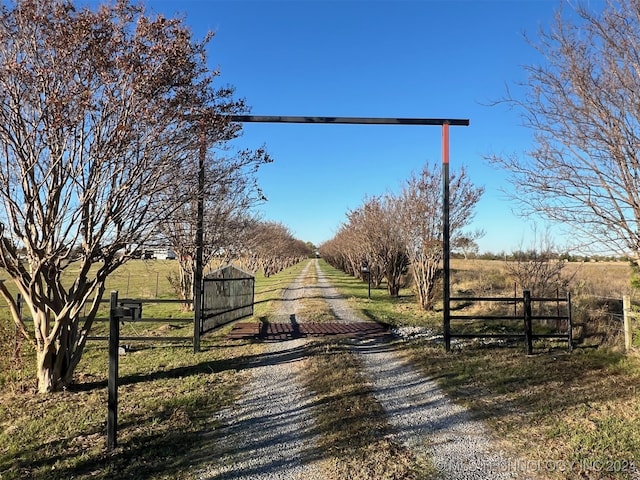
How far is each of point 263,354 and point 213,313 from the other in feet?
5.36

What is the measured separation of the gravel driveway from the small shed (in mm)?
2290

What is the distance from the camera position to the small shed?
9.23 m

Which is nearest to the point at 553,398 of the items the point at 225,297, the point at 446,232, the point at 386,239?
the point at 446,232

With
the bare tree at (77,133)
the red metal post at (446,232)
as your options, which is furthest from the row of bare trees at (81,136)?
the red metal post at (446,232)

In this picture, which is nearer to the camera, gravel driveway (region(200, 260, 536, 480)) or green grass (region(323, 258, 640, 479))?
gravel driveway (region(200, 260, 536, 480))

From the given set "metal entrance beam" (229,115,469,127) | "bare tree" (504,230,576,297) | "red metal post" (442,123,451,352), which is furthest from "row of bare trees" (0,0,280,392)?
"bare tree" (504,230,576,297)

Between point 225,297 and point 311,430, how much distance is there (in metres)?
5.98

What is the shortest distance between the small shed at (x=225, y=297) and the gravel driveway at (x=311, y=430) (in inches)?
90.1

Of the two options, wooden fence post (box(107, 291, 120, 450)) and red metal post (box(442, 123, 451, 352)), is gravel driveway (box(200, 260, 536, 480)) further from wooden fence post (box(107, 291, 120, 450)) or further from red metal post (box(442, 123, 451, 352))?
red metal post (box(442, 123, 451, 352))

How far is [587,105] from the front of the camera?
20.6 ft

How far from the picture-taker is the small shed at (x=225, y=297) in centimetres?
923

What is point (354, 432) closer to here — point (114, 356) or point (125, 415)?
point (114, 356)

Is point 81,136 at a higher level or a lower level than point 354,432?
higher

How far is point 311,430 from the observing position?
472 centimetres
